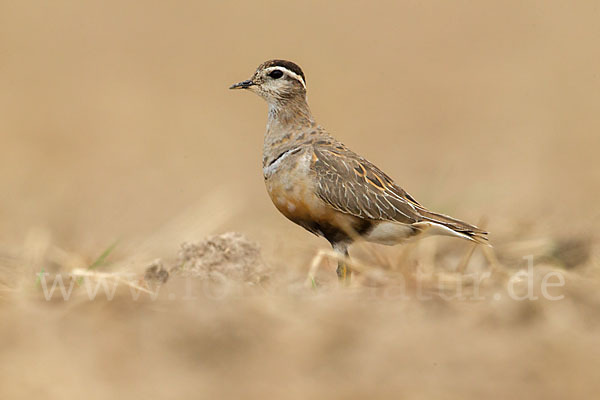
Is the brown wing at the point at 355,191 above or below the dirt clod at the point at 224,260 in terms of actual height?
above

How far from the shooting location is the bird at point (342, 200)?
5.96 metres

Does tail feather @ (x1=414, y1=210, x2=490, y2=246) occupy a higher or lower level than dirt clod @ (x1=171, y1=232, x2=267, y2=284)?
higher

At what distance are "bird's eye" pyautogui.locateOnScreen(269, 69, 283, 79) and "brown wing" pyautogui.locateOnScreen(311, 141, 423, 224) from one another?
2.51ft

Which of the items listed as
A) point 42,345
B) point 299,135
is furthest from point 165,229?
point 42,345

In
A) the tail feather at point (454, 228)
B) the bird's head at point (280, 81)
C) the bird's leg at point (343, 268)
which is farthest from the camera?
the bird's head at point (280, 81)

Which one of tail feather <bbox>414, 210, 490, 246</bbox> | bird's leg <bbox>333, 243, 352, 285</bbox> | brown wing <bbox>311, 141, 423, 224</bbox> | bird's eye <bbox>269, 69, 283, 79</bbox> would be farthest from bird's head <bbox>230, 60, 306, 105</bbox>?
tail feather <bbox>414, 210, 490, 246</bbox>

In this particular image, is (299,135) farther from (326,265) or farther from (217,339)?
(217,339)

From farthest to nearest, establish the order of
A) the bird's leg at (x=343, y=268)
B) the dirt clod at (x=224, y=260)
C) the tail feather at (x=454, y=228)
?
the tail feather at (x=454, y=228)
the bird's leg at (x=343, y=268)
the dirt clod at (x=224, y=260)

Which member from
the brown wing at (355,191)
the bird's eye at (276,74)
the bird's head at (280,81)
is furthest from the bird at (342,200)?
Answer: the bird's eye at (276,74)

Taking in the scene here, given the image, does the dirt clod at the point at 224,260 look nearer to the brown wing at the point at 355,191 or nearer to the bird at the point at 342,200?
the bird at the point at 342,200

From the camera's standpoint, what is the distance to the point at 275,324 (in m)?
3.79

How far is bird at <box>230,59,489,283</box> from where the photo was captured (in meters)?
5.96

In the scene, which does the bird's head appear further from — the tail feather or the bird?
the tail feather

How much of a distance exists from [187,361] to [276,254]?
3.85 metres
